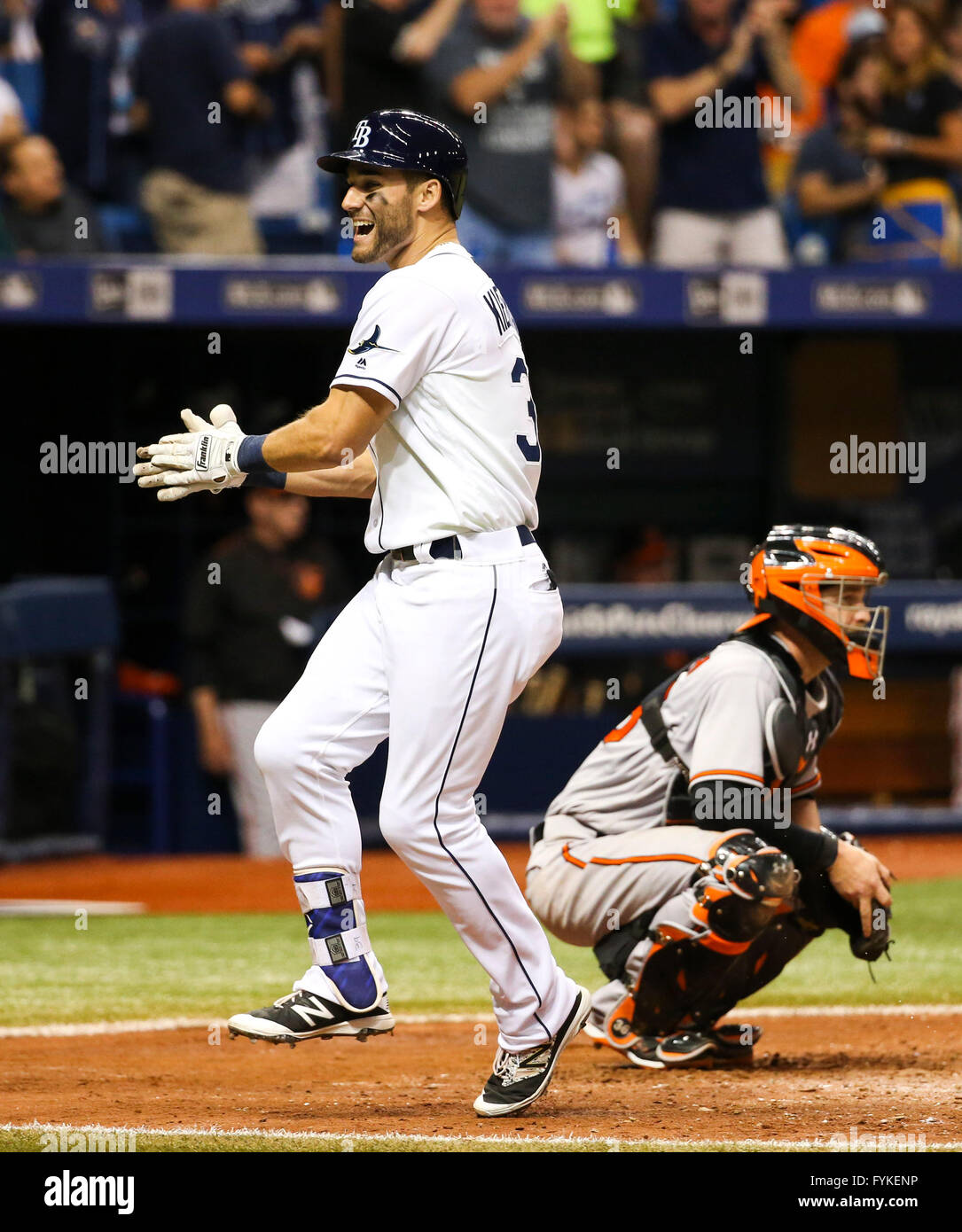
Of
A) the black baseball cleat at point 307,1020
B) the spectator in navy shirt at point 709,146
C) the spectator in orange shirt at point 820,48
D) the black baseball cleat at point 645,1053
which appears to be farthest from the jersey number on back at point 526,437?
the spectator in orange shirt at point 820,48

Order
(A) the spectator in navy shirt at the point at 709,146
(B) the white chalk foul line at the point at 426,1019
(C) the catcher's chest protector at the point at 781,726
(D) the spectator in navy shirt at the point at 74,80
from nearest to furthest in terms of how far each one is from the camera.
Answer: (C) the catcher's chest protector at the point at 781,726, (B) the white chalk foul line at the point at 426,1019, (D) the spectator in navy shirt at the point at 74,80, (A) the spectator in navy shirt at the point at 709,146

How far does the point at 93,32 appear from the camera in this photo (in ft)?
29.7

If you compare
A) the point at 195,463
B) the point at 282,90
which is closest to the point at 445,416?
the point at 195,463

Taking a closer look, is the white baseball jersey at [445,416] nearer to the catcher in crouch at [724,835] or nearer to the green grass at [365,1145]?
the catcher in crouch at [724,835]

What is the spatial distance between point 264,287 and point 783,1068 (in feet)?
17.7

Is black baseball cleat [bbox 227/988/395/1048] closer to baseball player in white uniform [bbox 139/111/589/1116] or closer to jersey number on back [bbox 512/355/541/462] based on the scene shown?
baseball player in white uniform [bbox 139/111/589/1116]

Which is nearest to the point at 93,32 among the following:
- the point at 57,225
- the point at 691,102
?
the point at 57,225

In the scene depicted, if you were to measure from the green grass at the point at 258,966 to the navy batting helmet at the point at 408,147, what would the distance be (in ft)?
8.59

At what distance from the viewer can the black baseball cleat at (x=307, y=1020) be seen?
352 cm

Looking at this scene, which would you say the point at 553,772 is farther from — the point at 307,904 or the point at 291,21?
the point at 307,904

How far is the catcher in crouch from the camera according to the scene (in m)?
3.98

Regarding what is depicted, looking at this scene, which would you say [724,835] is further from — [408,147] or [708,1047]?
[408,147]

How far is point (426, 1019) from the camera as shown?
5.20 m

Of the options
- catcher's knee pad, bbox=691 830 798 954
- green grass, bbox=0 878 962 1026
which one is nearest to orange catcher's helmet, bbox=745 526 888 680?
catcher's knee pad, bbox=691 830 798 954
